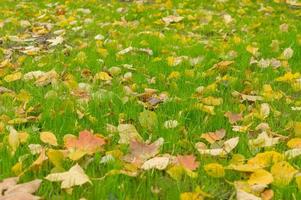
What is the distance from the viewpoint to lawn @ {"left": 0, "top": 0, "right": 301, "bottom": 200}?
7.86 feet

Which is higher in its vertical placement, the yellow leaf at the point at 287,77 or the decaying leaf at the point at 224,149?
the decaying leaf at the point at 224,149

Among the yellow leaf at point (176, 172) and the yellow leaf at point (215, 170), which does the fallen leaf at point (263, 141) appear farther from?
the yellow leaf at point (176, 172)

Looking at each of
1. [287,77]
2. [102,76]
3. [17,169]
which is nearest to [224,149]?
[17,169]

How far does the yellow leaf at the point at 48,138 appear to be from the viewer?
282 cm

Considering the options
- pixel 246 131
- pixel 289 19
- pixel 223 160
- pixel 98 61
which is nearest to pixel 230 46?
pixel 98 61

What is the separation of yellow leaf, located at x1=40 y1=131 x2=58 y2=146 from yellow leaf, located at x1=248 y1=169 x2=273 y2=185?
1.04 meters

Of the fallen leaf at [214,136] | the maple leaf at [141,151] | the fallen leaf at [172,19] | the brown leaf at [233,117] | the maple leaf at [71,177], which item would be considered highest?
the maple leaf at [71,177]

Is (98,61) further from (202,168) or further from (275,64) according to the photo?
(202,168)

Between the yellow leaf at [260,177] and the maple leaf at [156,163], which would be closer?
the yellow leaf at [260,177]

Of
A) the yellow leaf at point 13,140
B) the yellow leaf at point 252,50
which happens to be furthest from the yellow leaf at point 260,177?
the yellow leaf at point 252,50

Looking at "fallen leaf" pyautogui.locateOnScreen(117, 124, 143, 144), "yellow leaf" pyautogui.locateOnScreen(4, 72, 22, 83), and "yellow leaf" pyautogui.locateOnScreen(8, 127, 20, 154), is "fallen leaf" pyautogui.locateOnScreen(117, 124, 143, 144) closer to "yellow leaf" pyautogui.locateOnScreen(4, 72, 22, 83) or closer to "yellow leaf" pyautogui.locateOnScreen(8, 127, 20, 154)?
"yellow leaf" pyautogui.locateOnScreen(8, 127, 20, 154)

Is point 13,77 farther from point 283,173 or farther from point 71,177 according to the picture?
point 283,173

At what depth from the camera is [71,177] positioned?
235 centimetres

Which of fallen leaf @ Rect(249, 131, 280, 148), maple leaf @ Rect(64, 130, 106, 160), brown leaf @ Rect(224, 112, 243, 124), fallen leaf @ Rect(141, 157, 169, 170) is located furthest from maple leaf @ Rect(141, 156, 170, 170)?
brown leaf @ Rect(224, 112, 243, 124)
